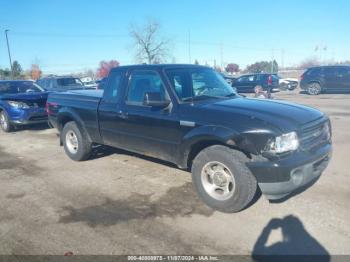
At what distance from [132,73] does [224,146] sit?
217 cm

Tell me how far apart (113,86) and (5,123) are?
20.9 ft

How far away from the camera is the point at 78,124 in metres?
6.48

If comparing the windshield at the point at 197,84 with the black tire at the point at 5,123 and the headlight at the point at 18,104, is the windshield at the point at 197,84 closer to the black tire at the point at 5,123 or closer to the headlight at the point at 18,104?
the headlight at the point at 18,104

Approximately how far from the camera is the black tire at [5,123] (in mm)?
10249

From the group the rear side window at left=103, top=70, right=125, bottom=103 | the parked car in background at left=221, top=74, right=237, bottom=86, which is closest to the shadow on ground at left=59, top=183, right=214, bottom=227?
the rear side window at left=103, top=70, right=125, bottom=103

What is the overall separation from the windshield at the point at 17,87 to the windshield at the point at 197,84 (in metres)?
7.83

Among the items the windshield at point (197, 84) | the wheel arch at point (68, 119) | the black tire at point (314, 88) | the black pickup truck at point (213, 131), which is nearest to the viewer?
the black pickup truck at point (213, 131)

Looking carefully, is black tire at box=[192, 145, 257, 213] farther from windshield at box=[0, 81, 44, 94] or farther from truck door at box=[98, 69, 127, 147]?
windshield at box=[0, 81, 44, 94]

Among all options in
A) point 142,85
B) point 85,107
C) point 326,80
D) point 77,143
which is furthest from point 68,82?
point 326,80

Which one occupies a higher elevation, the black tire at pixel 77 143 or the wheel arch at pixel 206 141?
the wheel arch at pixel 206 141

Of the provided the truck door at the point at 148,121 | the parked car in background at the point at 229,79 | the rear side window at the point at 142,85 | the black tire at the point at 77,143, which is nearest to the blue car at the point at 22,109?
the black tire at the point at 77,143

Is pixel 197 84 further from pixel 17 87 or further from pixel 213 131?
pixel 17 87

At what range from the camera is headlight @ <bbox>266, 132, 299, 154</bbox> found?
12.4 ft

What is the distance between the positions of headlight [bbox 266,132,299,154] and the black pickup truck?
1 centimetres
